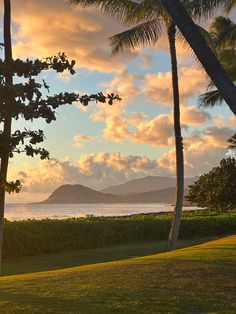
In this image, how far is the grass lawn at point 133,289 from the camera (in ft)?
34.7

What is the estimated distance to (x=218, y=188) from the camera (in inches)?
Result: 1836

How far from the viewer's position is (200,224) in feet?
126

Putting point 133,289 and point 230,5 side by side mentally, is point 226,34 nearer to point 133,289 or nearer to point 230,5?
point 230,5

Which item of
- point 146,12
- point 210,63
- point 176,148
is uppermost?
point 146,12

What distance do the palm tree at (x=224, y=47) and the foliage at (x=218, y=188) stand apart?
1065 centimetres

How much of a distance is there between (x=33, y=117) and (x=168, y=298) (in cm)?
450

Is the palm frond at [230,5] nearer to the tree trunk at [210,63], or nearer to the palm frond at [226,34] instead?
the palm frond at [226,34]

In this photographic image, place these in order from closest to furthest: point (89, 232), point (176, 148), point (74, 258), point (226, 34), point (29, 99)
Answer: point (29, 99) < point (176, 148) < point (74, 258) < point (89, 232) < point (226, 34)

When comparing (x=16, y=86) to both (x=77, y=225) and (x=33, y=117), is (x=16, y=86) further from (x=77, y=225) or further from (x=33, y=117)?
(x=77, y=225)

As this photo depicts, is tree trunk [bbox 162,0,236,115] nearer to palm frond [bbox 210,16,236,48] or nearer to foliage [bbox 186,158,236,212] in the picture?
palm frond [bbox 210,16,236,48]

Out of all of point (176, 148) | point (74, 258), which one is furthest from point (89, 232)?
point (176, 148)

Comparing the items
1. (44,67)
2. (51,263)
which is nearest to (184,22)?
(44,67)

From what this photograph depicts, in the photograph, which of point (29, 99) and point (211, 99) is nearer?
point (29, 99)

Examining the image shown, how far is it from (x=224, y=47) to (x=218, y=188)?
15858mm
